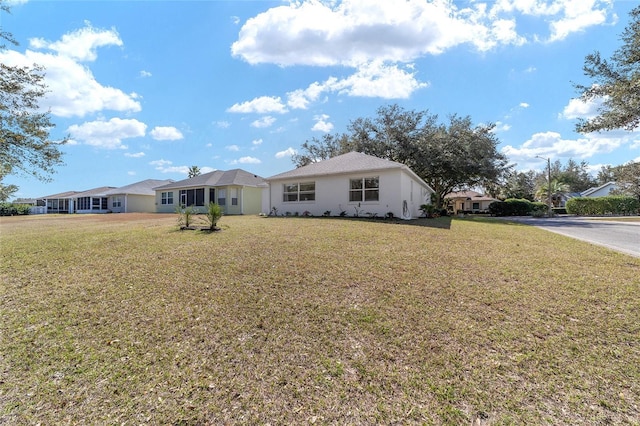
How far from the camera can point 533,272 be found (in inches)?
213

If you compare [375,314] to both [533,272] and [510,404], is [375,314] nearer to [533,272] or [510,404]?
[510,404]

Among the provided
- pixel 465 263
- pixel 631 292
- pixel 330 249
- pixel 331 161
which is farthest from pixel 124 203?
pixel 631 292

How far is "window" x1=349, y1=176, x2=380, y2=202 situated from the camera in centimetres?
1508

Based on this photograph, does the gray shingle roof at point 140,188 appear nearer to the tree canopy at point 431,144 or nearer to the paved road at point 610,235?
the tree canopy at point 431,144

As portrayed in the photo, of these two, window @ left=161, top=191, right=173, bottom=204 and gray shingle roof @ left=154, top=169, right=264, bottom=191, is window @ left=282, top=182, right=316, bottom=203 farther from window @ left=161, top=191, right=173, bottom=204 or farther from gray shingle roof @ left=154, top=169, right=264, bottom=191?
window @ left=161, top=191, right=173, bottom=204

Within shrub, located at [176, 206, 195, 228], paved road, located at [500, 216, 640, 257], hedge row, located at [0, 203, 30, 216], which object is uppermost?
hedge row, located at [0, 203, 30, 216]

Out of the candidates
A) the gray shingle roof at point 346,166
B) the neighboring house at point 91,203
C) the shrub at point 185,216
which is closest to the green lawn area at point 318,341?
the shrub at point 185,216

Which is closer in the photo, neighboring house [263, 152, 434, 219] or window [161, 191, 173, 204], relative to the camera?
neighboring house [263, 152, 434, 219]

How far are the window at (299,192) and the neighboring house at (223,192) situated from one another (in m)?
5.68

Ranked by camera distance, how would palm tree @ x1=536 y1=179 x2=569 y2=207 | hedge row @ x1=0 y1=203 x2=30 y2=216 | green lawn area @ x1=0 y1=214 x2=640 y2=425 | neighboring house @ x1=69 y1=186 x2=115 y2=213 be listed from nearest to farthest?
1. green lawn area @ x1=0 y1=214 x2=640 y2=425
2. hedge row @ x1=0 y1=203 x2=30 y2=216
3. neighboring house @ x1=69 y1=186 x2=115 y2=213
4. palm tree @ x1=536 y1=179 x2=569 y2=207

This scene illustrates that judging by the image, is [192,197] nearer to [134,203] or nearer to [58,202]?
[134,203]

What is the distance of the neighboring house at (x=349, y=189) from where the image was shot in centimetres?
1456

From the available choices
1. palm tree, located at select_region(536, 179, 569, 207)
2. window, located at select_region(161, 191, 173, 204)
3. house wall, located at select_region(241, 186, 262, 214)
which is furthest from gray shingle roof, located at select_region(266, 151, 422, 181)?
palm tree, located at select_region(536, 179, 569, 207)

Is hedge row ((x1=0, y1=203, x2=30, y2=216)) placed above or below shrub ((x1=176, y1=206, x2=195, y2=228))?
above
